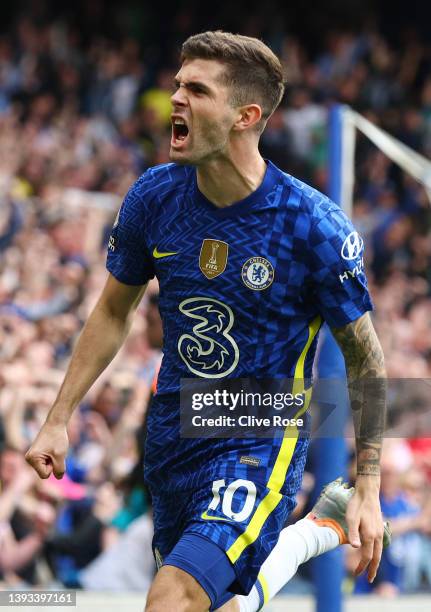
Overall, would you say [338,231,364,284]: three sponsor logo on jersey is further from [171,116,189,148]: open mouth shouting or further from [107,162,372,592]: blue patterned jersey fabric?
[171,116,189,148]: open mouth shouting

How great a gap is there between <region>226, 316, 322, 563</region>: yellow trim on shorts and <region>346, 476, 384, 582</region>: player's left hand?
0.84 feet

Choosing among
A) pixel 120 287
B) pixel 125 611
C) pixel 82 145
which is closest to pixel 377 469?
pixel 120 287

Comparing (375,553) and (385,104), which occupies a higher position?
(385,104)

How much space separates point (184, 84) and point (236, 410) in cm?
110

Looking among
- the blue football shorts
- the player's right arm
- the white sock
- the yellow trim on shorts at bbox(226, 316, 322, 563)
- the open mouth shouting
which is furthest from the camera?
the white sock

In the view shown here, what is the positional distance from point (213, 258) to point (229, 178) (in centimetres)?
28

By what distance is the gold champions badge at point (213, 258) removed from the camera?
161 inches

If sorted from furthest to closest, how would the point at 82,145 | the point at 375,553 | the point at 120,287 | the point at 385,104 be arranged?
the point at 385,104, the point at 82,145, the point at 120,287, the point at 375,553

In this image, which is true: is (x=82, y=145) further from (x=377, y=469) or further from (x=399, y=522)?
(x=377, y=469)

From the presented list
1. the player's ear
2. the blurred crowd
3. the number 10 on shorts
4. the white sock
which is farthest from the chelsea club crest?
the blurred crowd

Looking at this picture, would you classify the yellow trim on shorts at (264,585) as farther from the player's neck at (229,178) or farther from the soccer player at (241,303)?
the player's neck at (229,178)

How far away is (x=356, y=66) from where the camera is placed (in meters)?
14.9

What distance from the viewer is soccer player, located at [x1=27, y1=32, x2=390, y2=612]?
4.01 metres

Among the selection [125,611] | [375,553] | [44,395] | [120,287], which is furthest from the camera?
[44,395]
